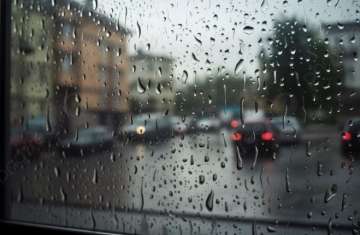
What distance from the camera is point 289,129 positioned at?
0.90 meters

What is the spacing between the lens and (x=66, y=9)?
1.25 meters

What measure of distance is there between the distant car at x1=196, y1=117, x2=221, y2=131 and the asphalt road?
0.02m

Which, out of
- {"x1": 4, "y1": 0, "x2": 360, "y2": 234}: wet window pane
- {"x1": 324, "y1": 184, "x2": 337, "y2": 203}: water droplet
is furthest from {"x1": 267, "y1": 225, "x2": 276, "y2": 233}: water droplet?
{"x1": 324, "y1": 184, "x2": 337, "y2": 203}: water droplet

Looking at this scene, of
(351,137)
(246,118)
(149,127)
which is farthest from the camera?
(149,127)

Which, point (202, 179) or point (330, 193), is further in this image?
point (202, 179)

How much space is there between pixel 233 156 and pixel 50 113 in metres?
0.75

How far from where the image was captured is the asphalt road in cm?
86

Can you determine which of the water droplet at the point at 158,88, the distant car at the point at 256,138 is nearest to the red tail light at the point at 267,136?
the distant car at the point at 256,138

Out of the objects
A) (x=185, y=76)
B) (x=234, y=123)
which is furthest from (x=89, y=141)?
(x=234, y=123)

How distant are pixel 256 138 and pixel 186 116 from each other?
0.23 m

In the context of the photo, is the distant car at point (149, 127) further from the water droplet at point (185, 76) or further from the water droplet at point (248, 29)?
the water droplet at point (248, 29)

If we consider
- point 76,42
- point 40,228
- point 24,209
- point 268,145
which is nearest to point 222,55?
point 268,145

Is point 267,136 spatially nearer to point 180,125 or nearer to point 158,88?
point 180,125

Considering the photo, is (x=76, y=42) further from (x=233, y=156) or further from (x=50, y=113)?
(x=233, y=156)
